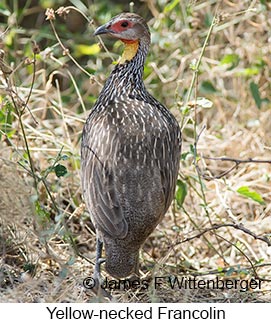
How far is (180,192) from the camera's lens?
542cm

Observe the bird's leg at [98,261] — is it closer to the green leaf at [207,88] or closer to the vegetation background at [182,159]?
the vegetation background at [182,159]

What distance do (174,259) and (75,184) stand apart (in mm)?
839


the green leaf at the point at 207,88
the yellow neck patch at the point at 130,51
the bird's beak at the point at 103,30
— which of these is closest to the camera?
the bird's beak at the point at 103,30

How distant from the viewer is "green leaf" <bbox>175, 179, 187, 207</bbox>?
5.40 m

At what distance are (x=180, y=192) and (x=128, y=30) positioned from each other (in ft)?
3.46

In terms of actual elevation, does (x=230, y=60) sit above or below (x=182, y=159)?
above

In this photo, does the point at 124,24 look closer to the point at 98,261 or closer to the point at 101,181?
the point at 101,181

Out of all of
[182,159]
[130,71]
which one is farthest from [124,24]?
[182,159]

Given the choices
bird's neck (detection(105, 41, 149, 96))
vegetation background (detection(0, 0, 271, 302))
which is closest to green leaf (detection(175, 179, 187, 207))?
vegetation background (detection(0, 0, 271, 302))

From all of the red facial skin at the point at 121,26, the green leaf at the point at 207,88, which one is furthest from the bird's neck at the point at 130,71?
the green leaf at the point at 207,88

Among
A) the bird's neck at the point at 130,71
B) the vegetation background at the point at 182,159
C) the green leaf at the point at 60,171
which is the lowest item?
the vegetation background at the point at 182,159

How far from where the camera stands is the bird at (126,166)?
4.52 m

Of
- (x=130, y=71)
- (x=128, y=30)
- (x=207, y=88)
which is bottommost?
(x=207, y=88)

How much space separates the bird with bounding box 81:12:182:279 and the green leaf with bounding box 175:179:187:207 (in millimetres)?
465
